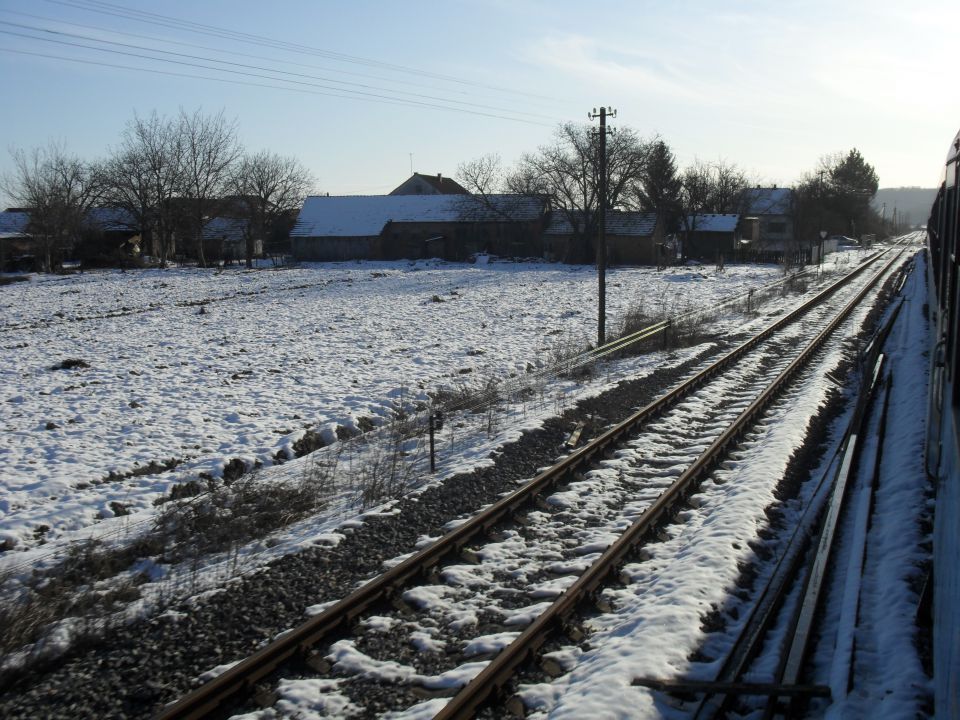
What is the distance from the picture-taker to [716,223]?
76.6 m

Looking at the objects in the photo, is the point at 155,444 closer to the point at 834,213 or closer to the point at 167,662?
the point at 167,662

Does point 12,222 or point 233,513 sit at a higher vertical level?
point 12,222

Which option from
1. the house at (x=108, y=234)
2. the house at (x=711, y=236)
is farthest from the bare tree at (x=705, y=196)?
the house at (x=108, y=234)

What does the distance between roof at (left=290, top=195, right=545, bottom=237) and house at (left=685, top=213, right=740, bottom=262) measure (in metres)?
16.8

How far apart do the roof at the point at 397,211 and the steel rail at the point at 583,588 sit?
5933 centimetres

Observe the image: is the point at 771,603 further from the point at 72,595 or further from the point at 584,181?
the point at 584,181

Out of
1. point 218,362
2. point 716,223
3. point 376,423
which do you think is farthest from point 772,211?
point 376,423

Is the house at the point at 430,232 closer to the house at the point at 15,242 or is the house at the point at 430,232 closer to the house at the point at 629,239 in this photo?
the house at the point at 629,239

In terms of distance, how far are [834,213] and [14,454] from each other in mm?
108792

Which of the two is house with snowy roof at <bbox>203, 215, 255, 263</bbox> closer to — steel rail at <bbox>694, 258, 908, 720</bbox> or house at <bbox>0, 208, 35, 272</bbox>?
house at <bbox>0, 208, 35, 272</bbox>

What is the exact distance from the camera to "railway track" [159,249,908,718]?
6113mm

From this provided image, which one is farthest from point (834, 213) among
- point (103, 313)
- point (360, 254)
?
point (103, 313)

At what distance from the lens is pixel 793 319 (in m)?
27.7

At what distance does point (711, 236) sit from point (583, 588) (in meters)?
73.5
